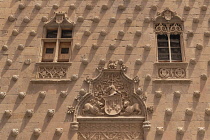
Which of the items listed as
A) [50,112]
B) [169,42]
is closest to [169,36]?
[169,42]

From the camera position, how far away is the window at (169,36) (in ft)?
35.8

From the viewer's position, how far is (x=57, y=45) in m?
11.2

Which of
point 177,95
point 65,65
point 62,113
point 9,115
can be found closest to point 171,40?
point 177,95

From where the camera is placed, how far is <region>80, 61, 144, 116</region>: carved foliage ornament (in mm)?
9719

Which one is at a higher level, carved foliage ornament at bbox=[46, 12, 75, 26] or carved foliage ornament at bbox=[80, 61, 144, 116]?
carved foliage ornament at bbox=[46, 12, 75, 26]

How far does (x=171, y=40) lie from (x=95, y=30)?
2.72 metres

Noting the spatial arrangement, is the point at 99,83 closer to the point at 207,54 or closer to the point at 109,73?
the point at 109,73

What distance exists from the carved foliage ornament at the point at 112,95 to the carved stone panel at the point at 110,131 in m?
0.33


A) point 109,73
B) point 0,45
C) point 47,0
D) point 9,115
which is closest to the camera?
point 9,115

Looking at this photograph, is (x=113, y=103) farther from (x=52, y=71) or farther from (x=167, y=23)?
(x=167, y=23)

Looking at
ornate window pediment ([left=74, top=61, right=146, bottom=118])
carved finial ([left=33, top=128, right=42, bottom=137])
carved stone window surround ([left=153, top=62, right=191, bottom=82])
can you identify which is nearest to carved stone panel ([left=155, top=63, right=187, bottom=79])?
carved stone window surround ([left=153, top=62, right=191, bottom=82])

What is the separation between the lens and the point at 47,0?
12219mm

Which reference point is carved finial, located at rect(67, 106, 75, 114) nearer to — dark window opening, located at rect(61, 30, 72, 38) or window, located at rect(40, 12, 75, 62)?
window, located at rect(40, 12, 75, 62)

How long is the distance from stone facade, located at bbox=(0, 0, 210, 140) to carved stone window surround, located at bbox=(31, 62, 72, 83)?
0.03 metres
